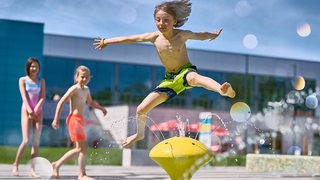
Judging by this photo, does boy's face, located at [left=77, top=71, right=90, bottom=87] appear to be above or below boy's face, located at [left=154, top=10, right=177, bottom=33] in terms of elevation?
below

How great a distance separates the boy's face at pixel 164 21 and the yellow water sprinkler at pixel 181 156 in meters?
1.13

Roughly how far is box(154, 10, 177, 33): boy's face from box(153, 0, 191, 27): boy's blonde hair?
0.03 metres

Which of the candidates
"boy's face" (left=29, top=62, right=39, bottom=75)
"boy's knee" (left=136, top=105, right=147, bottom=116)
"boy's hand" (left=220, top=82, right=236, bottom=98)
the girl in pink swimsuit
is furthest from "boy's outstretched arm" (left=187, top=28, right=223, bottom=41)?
"boy's face" (left=29, top=62, right=39, bottom=75)

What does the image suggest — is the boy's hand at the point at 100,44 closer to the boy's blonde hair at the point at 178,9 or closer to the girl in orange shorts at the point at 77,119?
the boy's blonde hair at the point at 178,9

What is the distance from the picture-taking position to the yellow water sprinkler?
466cm

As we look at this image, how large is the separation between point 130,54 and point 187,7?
3390 centimetres

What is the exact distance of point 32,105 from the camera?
8.04 m

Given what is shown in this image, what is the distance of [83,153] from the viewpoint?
7.07 metres

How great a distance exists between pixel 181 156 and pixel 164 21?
137cm

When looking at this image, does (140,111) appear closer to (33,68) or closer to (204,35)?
(204,35)

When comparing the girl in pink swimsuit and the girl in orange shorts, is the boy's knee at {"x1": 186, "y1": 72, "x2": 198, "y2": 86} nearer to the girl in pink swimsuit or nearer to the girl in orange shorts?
the girl in orange shorts

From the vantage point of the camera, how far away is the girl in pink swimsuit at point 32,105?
7.84 meters

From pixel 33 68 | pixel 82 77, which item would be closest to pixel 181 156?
pixel 82 77

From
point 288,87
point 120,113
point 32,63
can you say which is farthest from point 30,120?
point 288,87
